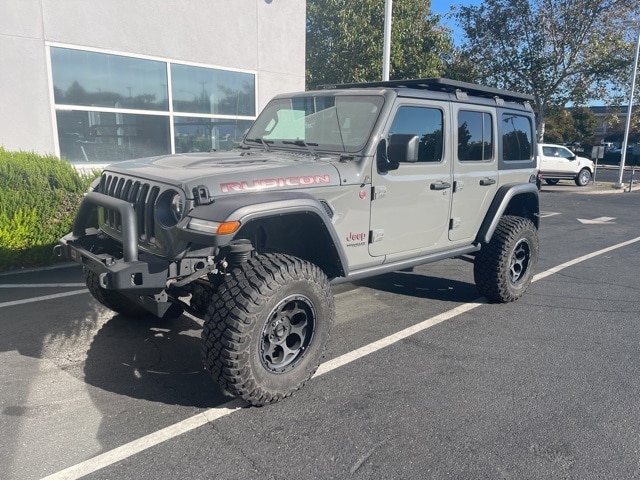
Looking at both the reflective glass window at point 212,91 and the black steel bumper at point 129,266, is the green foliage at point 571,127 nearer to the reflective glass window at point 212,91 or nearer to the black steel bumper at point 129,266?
the reflective glass window at point 212,91

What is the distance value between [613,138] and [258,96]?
53.3 metres

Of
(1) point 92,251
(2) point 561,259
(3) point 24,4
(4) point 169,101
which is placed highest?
(3) point 24,4

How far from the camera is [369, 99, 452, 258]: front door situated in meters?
4.06

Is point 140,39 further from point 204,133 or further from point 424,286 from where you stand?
point 424,286

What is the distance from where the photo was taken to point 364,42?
56.1ft

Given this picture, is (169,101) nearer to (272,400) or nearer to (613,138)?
(272,400)

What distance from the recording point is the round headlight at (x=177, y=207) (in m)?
3.13

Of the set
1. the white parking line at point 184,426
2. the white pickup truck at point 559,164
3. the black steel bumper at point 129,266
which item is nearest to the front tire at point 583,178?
the white pickup truck at point 559,164

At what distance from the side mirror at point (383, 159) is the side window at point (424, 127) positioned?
18 centimetres

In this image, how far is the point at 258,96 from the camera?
37.7 ft

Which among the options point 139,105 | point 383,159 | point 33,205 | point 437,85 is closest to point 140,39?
point 139,105

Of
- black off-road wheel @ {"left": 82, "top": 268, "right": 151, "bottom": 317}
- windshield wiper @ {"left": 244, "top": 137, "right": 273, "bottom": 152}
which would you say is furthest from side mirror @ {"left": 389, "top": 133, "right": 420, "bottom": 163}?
black off-road wheel @ {"left": 82, "top": 268, "right": 151, "bottom": 317}

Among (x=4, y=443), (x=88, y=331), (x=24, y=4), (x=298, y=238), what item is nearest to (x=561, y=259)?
(x=298, y=238)

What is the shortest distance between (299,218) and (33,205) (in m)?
4.22
